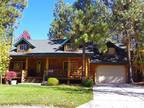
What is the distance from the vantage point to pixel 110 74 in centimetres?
4019

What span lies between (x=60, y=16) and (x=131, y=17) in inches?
350

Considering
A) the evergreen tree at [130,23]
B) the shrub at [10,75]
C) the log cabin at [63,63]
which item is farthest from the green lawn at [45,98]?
the evergreen tree at [130,23]

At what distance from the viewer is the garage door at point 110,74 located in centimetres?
4009

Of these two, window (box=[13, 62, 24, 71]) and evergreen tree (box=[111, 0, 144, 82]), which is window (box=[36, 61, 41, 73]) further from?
evergreen tree (box=[111, 0, 144, 82])

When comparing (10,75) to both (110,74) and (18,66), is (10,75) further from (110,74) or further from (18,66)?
(110,74)

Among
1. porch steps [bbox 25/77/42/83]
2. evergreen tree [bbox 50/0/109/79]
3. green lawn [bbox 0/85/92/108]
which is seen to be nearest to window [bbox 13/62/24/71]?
porch steps [bbox 25/77/42/83]

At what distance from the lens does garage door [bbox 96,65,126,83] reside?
4009cm

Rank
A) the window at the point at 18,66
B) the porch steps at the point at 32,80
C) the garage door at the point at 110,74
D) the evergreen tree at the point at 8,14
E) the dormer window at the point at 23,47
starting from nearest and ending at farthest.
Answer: the evergreen tree at the point at 8,14 < the porch steps at the point at 32,80 < the garage door at the point at 110,74 < the dormer window at the point at 23,47 < the window at the point at 18,66

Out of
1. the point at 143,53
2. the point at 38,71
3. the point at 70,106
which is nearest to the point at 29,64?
the point at 38,71

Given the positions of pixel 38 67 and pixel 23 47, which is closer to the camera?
pixel 23 47

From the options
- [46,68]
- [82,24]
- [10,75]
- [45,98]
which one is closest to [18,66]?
[10,75]

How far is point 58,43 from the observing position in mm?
42406

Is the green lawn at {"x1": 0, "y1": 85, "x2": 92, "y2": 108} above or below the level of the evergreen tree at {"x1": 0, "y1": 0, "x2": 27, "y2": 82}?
below

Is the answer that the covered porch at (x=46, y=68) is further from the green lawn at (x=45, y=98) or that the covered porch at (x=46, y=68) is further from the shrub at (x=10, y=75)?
the green lawn at (x=45, y=98)
